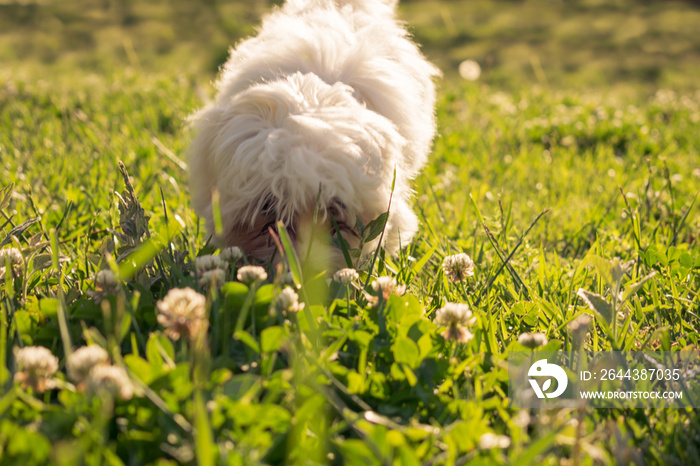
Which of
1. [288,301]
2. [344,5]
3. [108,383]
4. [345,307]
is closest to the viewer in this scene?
[108,383]

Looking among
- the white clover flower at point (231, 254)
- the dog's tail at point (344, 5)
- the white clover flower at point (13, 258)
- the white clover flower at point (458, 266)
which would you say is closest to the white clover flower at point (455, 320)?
the white clover flower at point (458, 266)

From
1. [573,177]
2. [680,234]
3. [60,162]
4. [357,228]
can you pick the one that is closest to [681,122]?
[573,177]

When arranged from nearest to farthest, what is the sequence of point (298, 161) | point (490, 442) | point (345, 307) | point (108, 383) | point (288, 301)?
point (108, 383), point (490, 442), point (288, 301), point (345, 307), point (298, 161)

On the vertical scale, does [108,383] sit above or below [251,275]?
above

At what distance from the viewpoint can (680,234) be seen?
122 inches

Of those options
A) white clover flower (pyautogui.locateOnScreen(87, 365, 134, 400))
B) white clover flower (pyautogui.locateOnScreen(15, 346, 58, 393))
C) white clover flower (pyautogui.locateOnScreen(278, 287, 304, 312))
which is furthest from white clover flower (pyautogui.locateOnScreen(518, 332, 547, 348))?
white clover flower (pyautogui.locateOnScreen(15, 346, 58, 393))

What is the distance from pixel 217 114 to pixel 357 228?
2.46ft

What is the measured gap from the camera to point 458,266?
203 centimetres

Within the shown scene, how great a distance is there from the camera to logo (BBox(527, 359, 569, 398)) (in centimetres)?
153

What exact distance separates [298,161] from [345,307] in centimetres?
53

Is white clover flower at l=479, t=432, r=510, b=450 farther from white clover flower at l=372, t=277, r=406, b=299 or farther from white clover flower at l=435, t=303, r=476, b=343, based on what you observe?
white clover flower at l=372, t=277, r=406, b=299

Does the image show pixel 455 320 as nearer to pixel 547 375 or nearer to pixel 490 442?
pixel 547 375
